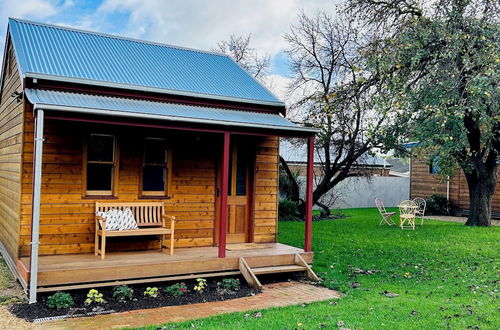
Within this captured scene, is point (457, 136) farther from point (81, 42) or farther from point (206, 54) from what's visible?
point (81, 42)

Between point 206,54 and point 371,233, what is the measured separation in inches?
295

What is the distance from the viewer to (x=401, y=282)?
8.45m

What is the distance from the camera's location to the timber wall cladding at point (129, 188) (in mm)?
8195

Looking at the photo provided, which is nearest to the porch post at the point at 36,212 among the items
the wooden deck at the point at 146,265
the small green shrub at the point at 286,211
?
the wooden deck at the point at 146,265

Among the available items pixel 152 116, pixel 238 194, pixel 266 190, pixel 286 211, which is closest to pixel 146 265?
pixel 152 116

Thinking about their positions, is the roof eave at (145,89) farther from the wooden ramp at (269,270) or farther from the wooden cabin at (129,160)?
the wooden ramp at (269,270)

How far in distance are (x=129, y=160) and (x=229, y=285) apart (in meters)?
3.07

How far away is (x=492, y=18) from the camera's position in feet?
32.0

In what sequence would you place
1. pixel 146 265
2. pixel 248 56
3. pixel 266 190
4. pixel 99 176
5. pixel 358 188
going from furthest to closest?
pixel 358 188
pixel 248 56
pixel 266 190
pixel 99 176
pixel 146 265

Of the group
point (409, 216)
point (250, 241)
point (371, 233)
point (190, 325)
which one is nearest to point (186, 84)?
point (250, 241)

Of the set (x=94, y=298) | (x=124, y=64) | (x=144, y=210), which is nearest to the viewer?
(x=94, y=298)

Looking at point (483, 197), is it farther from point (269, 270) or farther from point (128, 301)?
point (128, 301)

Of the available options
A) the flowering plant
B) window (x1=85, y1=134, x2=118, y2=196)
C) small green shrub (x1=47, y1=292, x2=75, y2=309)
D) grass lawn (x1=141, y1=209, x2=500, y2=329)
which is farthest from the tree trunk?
small green shrub (x1=47, y1=292, x2=75, y2=309)

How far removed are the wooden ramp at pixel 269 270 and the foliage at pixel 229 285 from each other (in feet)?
0.76
